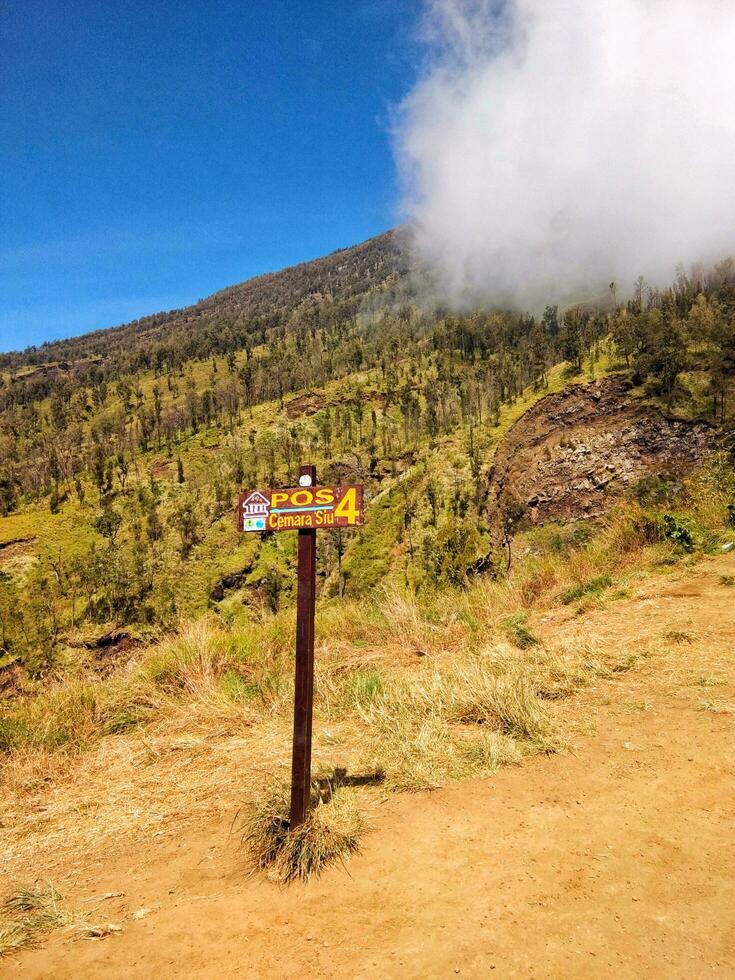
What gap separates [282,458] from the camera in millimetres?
84938

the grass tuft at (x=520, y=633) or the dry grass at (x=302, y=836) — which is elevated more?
the grass tuft at (x=520, y=633)

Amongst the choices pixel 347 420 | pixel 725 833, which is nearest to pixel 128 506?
pixel 347 420

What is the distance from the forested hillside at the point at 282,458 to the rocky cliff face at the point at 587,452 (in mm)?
1921

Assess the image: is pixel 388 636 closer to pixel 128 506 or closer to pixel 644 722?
pixel 644 722

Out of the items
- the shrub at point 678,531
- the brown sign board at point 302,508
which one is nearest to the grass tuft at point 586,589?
the shrub at point 678,531

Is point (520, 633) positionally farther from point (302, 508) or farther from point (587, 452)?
point (587, 452)

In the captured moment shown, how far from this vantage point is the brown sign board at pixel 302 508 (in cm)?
432

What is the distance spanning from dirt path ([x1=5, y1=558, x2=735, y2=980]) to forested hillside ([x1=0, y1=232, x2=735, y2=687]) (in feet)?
21.0

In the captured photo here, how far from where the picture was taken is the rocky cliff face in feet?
172

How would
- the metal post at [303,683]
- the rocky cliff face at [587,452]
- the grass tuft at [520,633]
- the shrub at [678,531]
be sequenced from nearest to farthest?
the metal post at [303,683], the grass tuft at [520,633], the shrub at [678,531], the rocky cliff face at [587,452]

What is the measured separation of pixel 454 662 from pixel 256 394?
381ft

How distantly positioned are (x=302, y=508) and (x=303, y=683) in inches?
54.3

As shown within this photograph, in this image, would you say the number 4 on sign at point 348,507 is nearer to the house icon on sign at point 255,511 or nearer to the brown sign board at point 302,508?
the brown sign board at point 302,508

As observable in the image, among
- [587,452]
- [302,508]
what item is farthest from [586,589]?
[587,452]
